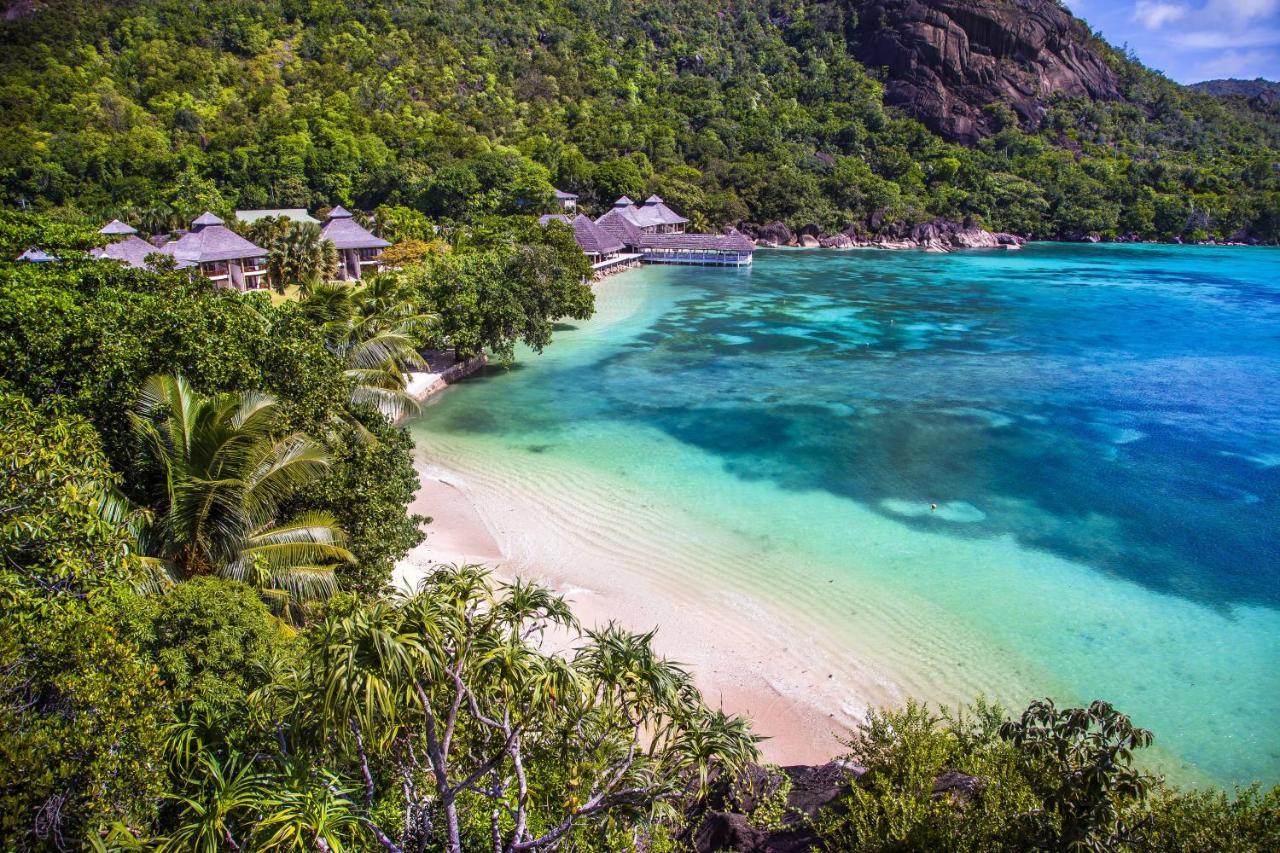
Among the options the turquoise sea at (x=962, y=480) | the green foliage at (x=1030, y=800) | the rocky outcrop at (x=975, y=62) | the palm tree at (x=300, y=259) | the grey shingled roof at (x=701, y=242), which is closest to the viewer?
the green foliage at (x=1030, y=800)

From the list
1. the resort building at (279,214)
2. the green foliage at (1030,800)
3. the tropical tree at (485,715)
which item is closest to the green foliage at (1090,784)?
the green foliage at (1030,800)

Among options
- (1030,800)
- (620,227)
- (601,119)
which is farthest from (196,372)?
(601,119)

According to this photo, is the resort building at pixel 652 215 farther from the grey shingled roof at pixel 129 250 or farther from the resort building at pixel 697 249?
the grey shingled roof at pixel 129 250

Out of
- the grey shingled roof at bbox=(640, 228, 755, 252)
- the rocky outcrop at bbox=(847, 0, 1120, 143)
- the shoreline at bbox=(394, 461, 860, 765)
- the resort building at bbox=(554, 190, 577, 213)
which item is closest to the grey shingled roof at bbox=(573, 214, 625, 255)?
the grey shingled roof at bbox=(640, 228, 755, 252)

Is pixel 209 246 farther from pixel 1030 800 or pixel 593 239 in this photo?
pixel 1030 800

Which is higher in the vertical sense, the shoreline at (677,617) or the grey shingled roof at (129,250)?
the grey shingled roof at (129,250)

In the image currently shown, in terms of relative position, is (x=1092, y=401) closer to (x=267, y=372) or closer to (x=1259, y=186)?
(x=267, y=372)
